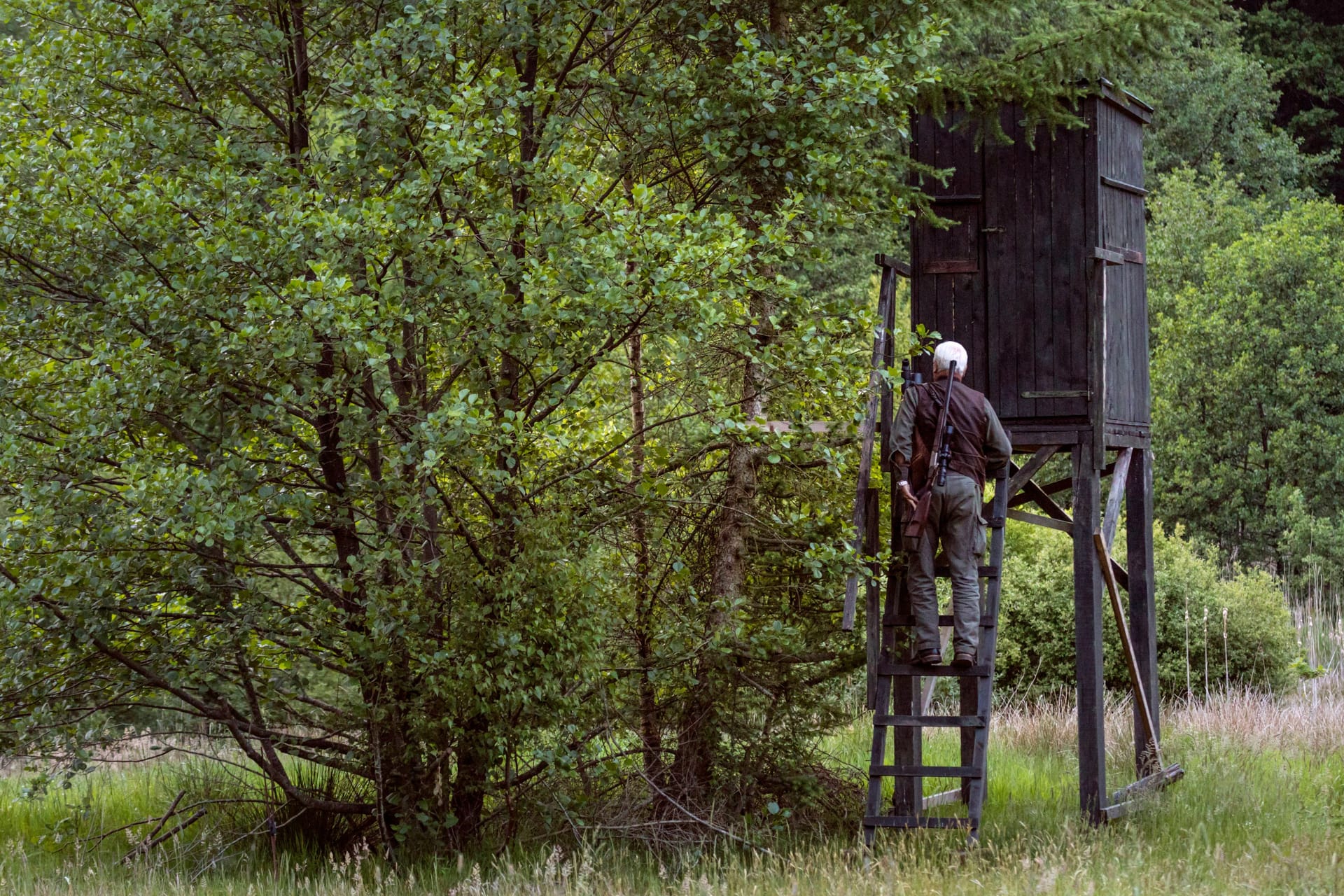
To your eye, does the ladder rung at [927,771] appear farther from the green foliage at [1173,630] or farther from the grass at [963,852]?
the green foliage at [1173,630]

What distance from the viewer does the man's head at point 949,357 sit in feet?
30.5

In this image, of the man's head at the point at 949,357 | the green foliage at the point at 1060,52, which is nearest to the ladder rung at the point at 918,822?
the man's head at the point at 949,357

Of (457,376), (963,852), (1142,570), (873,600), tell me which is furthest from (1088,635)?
(457,376)

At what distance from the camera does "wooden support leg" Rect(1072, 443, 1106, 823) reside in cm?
980

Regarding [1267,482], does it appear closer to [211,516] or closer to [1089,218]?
[1089,218]

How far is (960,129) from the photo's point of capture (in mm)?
10078

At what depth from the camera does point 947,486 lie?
355 inches

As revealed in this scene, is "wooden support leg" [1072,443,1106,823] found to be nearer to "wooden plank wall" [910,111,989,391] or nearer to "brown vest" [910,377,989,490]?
"wooden plank wall" [910,111,989,391]

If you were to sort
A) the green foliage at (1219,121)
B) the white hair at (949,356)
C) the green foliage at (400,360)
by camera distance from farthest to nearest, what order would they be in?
the green foliage at (1219,121) < the white hair at (949,356) < the green foliage at (400,360)

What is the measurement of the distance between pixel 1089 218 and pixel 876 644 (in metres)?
3.72

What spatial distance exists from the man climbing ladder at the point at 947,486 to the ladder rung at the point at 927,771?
2.66 ft

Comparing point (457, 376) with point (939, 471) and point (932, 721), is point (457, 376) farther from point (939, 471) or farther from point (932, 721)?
point (932, 721)

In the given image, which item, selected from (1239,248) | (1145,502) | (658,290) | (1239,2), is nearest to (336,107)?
(658,290)

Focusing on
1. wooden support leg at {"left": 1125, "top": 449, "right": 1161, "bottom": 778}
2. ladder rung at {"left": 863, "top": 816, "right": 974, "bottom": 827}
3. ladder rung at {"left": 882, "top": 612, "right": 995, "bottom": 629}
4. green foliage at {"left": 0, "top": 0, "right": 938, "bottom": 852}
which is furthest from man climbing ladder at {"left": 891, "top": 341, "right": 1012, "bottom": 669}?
wooden support leg at {"left": 1125, "top": 449, "right": 1161, "bottom": 778}
